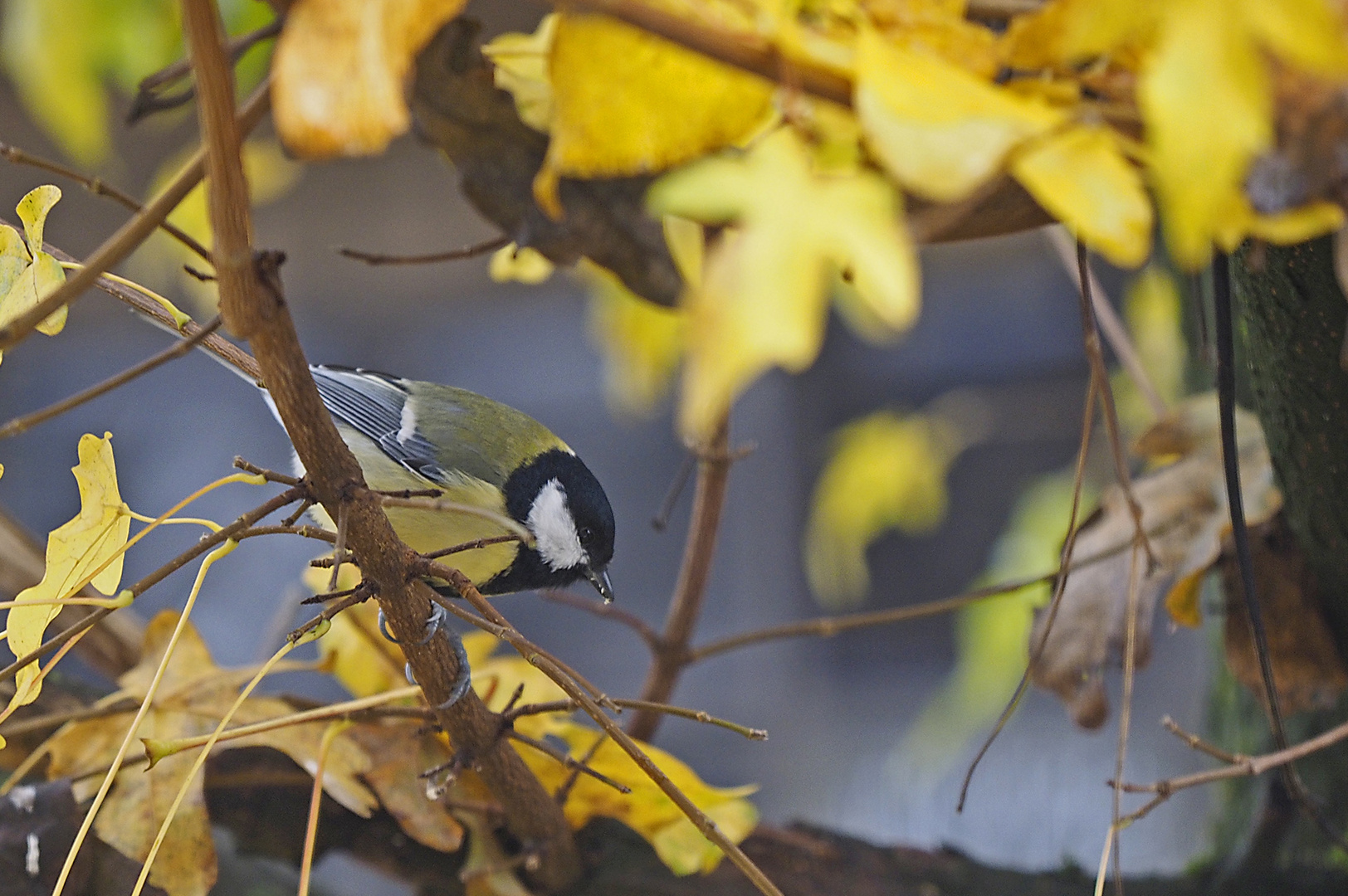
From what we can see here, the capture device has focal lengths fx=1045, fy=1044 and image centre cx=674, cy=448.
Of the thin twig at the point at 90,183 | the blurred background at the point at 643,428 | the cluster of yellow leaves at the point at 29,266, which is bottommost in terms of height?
the blurred background at the point at 643,428

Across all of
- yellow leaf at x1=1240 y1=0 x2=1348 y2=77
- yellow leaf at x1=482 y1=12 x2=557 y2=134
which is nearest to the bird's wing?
yellow leaf at x1=482 y1=12 x2=557 y2=134

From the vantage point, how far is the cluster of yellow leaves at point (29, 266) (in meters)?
0.42

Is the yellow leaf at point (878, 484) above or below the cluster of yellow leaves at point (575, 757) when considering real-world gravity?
below

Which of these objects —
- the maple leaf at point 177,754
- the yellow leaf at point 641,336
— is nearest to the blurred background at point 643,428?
the yellow leaf at point 641,336

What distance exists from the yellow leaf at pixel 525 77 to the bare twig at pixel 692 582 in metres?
0.34

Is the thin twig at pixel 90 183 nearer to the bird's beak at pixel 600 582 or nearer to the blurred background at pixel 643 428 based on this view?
the bird's beak at pixel 600 582

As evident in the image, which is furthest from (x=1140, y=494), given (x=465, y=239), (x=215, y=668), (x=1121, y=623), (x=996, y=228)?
Answer: (x=465, y=239)

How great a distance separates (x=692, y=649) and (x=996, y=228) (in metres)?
0.52

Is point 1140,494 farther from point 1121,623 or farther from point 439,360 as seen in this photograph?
point 439,360

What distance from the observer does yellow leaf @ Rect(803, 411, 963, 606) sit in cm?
157

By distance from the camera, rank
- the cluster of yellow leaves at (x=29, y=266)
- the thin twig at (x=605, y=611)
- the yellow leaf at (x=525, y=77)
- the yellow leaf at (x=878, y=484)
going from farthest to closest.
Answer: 1. the yellow leaf at (x=878, y=484)
2. the thin twig at (x=605, y=611)
3. the yellow leaf at (x=525, y=77)
4. the cluster of yellow leaves at (x=29, y=266)

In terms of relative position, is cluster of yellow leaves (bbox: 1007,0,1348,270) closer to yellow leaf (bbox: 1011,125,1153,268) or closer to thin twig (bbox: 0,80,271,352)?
yellow leaf (bbox: 1011,125,1153,268)

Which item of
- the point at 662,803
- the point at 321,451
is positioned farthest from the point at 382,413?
the point at 321,451

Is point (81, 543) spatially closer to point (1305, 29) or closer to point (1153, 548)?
point (1305, 29)
